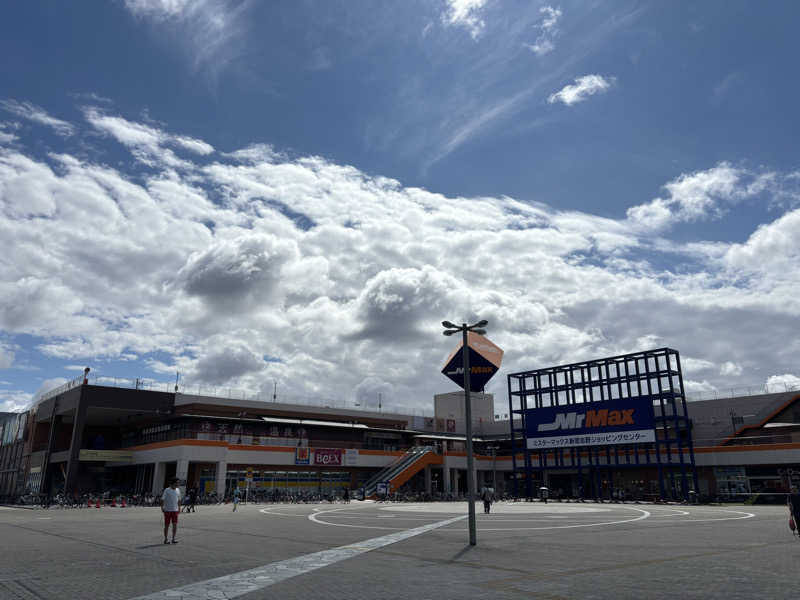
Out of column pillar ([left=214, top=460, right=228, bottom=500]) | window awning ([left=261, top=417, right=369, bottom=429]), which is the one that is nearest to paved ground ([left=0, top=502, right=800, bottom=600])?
column pillar ([left=214, top=460, right=228, bottom=500])

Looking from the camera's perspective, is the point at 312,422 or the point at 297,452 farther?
the point at 312,422

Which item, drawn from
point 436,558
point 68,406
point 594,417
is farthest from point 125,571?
point 68,406

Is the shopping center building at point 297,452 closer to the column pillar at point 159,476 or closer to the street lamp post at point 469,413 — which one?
the column pillar at point 159,476

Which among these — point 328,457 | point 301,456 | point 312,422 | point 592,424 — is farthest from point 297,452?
point 592,424

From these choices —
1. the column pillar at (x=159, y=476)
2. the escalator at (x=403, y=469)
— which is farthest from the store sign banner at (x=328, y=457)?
the column pillar at (x=159, y=476)

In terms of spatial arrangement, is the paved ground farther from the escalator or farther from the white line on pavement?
the escalator

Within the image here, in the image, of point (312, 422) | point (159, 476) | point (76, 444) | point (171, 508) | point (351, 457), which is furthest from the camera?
point (312, 422)

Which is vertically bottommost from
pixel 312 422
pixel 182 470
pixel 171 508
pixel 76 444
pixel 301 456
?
pixel 171 508

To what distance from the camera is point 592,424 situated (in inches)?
2304

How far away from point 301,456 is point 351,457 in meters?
6.20

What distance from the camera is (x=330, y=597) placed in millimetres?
9555

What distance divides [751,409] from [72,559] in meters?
66.6

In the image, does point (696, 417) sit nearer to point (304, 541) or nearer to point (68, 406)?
point (304, 541)

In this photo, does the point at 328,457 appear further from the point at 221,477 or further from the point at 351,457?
the point at 221,477
